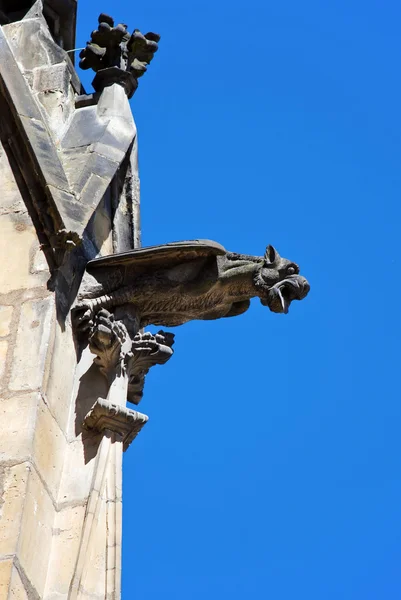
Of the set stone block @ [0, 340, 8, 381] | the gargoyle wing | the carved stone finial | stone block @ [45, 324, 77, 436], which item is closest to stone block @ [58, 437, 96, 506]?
stone block @ [45, 324, 77, 436]

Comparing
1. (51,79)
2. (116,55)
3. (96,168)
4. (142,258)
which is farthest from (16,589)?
(116,55)

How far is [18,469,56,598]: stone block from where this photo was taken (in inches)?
321

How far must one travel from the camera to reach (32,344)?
899cm

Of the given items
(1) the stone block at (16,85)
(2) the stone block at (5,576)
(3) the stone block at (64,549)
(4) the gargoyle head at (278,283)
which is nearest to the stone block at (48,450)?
(3) the stone block at (64,549)

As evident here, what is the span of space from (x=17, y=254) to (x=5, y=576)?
7.30ft

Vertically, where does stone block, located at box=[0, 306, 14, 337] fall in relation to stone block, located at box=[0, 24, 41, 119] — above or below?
below

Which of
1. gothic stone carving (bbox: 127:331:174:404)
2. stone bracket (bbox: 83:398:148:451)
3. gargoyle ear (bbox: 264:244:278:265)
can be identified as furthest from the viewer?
gargoyle ear (bbox: 264:244:278:265)

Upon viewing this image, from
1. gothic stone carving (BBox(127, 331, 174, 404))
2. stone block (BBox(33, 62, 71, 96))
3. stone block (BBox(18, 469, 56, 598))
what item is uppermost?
stone block (BBox(33, 62, 71, 96))

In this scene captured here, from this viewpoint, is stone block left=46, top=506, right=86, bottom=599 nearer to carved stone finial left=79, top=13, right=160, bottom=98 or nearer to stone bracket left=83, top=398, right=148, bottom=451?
stone bracket left=83, top=398, right=148, bottom=451

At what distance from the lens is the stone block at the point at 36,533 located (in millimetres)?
8148

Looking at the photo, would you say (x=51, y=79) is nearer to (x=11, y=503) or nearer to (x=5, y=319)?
(x=5, y=319)

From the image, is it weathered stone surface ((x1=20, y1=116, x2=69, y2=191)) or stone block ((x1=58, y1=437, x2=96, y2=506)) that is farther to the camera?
weathered stone surface ((x1=20, y1=116, x2=69, y2=191))

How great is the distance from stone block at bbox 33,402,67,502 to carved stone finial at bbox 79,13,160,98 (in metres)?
3.28

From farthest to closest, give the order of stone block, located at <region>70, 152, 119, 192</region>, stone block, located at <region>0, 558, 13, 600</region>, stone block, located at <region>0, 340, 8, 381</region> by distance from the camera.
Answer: stone block, located at <region>70, 152, 119, 192</region> → stone block, located at <region>0, 340, 8, 381</region> → stone block, located at <region>0, 558, 13, 600</region>
